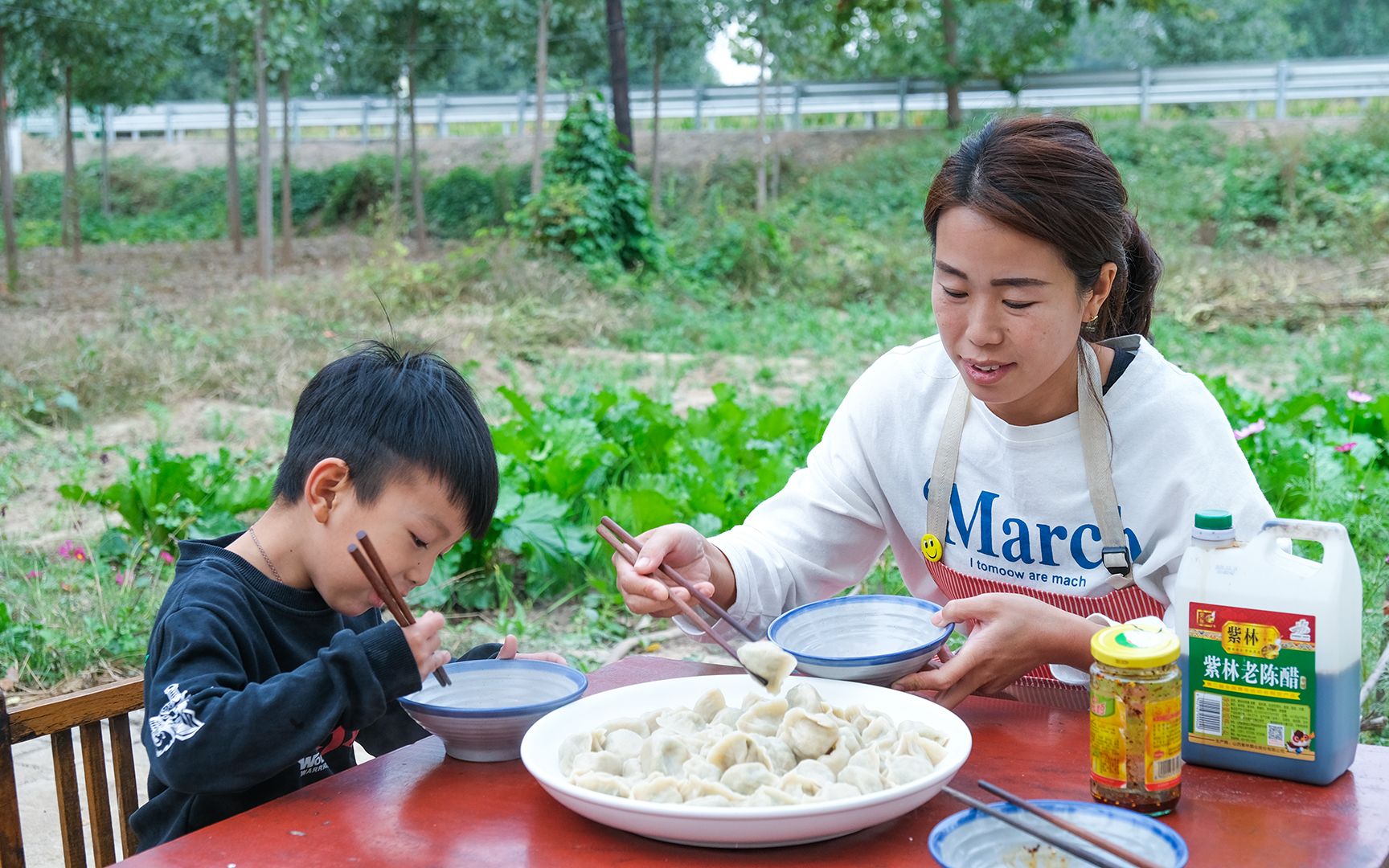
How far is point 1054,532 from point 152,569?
3707mm

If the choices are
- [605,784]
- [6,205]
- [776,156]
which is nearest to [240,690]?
[605,784]

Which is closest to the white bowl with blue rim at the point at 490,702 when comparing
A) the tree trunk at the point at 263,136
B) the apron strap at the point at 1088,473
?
the apron strap at the point at 1088,473

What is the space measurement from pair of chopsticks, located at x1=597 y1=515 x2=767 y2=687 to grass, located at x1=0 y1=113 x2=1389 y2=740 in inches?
91.7

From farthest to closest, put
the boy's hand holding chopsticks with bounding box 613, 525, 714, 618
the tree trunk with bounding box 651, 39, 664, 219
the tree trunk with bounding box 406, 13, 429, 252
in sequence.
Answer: the tree trunk with bounding box 406, 13, 429, 252 → the tree trunk with bounding box 651, 39, 664, 219 → the boy's hand holding chopsticks with bounding box 613, 525, 714, 618

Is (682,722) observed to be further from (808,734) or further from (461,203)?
(461,203)

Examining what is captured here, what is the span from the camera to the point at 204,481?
5074mm

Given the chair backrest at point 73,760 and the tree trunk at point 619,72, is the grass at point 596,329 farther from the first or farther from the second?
the chair backrest at point 73,760

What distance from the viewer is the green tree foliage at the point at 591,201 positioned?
1346 cm

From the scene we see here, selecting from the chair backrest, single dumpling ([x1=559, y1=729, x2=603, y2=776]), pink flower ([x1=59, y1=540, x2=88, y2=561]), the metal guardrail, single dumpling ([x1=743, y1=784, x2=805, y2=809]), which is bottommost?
pink flower ([x1=59, y1=540, x2=88, y2=561])

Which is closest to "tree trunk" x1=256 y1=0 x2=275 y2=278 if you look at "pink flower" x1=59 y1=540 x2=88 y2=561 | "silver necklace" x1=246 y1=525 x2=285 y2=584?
"pink flower" x1=59 y1=540 x2=88 y2=561

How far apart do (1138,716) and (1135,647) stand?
0.08 metres

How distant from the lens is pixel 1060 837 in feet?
4.03

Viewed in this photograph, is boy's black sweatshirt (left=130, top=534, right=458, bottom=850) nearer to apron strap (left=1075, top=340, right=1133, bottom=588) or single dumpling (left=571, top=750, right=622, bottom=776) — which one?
single dumpling (left=571, top=750, right=622, bottom=776)

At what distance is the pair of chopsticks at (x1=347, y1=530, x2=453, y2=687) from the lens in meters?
1.47
